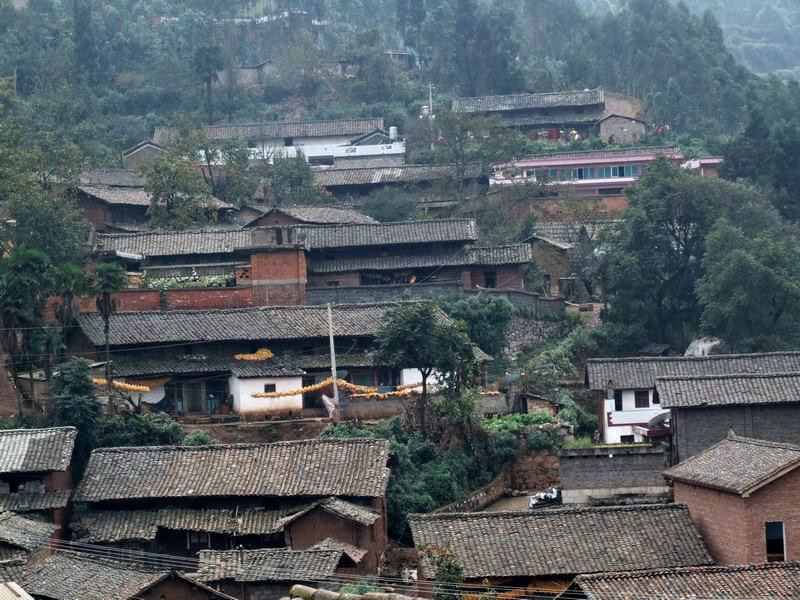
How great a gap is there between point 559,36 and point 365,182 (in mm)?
38377

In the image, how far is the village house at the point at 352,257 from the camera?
51781 millimetres

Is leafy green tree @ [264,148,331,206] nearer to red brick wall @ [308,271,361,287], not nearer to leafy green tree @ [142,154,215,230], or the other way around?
leafy green tree @ [142,154,215,230]

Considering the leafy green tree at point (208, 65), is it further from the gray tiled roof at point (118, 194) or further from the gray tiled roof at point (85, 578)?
the gray tiled roof at point (85, 578)

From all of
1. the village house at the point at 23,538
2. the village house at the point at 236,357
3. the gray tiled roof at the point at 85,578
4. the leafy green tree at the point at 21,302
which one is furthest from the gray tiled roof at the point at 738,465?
the leafy green tree at the point at 21,302

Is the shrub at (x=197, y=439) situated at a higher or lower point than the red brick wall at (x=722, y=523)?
higher

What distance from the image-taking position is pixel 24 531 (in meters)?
33.3

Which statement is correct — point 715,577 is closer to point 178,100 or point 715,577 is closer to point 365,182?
point 365,182

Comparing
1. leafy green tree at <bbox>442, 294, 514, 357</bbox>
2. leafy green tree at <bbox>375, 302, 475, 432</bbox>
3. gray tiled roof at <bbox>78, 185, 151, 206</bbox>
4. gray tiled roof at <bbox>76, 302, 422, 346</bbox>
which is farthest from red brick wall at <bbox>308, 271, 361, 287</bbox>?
gray tiled roof at <bbox>78, 185, 151, 206</bbox>

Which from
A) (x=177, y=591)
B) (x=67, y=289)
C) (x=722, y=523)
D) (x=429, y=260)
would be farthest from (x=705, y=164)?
(x=177, y=591)

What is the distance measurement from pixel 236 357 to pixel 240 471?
8481 millimetres

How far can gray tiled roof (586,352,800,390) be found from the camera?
4312cm

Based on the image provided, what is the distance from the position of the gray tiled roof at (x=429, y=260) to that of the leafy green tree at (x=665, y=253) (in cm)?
365

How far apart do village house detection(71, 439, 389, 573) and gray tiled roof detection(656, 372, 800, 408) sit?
820cm

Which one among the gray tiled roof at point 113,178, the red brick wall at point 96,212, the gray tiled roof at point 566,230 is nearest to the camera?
the gray tiled roof at point 566,230
